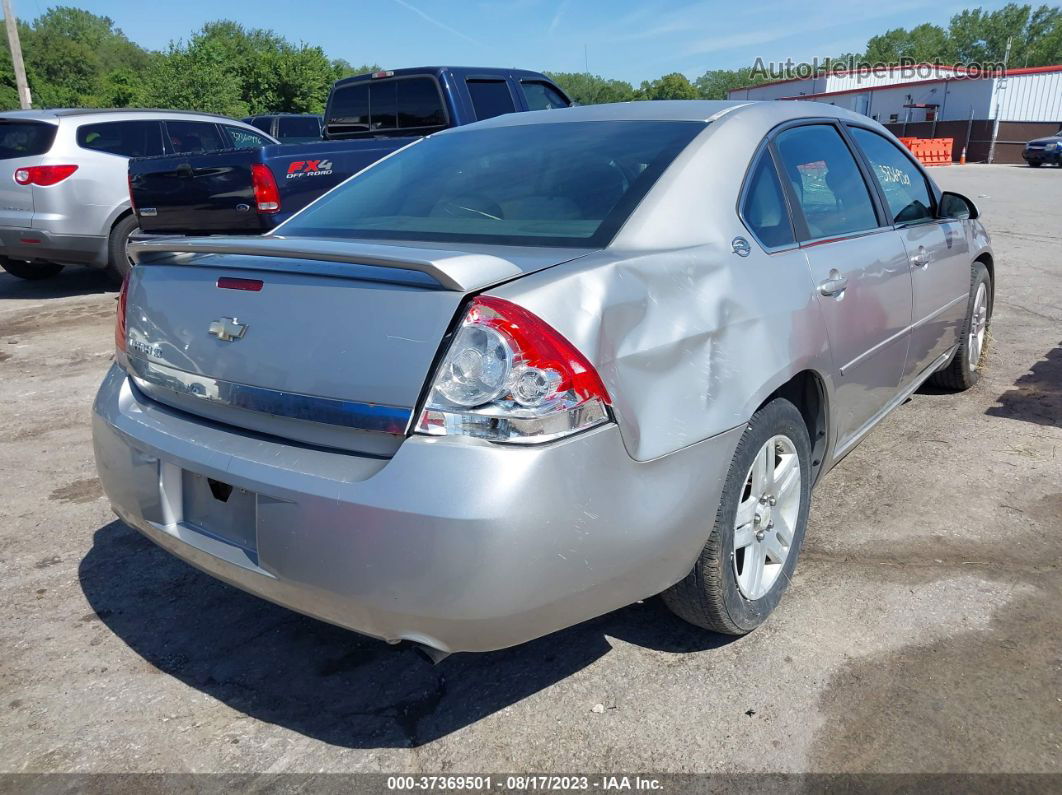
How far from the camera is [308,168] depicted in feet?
22.1

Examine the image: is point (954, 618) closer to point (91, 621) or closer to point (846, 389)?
point (846, 389)


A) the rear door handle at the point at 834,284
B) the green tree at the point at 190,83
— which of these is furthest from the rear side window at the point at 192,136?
the green tree at the point at 190,83

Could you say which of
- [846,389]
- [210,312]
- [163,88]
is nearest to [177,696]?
[210,312]

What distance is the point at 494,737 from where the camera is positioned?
2260 mm

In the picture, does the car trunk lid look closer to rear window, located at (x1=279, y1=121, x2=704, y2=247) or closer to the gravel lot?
rear window, located at (x1=279, y1=121, x2=704, y2=247)

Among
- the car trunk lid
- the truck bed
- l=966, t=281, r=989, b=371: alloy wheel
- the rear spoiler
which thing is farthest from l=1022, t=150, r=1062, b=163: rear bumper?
the rear spoiler

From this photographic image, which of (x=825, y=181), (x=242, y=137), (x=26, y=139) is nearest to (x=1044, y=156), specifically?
(x=242, y=137)

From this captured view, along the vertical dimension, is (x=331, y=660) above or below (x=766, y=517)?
below

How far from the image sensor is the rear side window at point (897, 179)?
370 centimetres

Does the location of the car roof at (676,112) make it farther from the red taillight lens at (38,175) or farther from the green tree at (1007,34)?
the green tree at (1007,34)

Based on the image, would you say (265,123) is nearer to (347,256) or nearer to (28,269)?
(28,269)

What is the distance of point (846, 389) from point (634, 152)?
1146 millimetres

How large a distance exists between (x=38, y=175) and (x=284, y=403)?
7.41 m

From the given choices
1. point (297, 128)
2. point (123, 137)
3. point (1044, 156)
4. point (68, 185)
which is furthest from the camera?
point (1044, 156)
